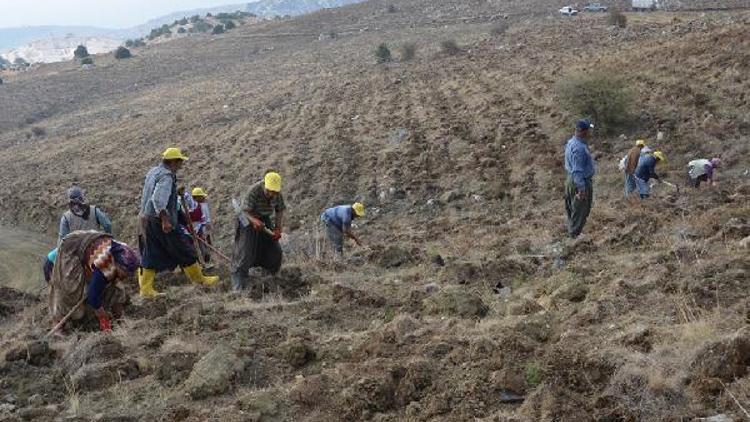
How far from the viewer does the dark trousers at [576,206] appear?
24.4 feet

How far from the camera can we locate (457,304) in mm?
5594

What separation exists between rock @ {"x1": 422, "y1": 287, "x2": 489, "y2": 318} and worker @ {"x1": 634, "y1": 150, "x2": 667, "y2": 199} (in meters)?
→ 5.03

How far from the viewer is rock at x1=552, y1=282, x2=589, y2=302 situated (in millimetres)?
5402

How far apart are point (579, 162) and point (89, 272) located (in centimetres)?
476

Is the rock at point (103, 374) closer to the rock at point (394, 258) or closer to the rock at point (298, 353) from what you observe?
the rock at point (298, 353)

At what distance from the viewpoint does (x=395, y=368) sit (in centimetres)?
438

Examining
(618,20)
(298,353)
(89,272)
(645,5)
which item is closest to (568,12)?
(645,5)

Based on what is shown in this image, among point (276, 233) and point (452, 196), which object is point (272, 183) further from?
point (452, 196)

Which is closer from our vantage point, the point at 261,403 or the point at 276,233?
the point at 261,403

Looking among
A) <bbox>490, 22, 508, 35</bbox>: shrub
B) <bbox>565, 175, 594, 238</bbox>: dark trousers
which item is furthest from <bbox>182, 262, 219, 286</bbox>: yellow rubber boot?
<bbox>490, 22, 508, 35</bbox>: shrub

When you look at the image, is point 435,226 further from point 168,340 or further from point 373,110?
point 373,110

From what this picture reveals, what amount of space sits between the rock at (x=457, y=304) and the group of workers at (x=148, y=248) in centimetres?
177

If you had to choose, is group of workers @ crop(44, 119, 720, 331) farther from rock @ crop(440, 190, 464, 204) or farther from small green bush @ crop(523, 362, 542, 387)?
rock @ crop(440, 190, 464, 204)

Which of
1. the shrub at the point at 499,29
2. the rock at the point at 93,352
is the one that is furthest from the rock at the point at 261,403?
the shrub at the point at 499,29
